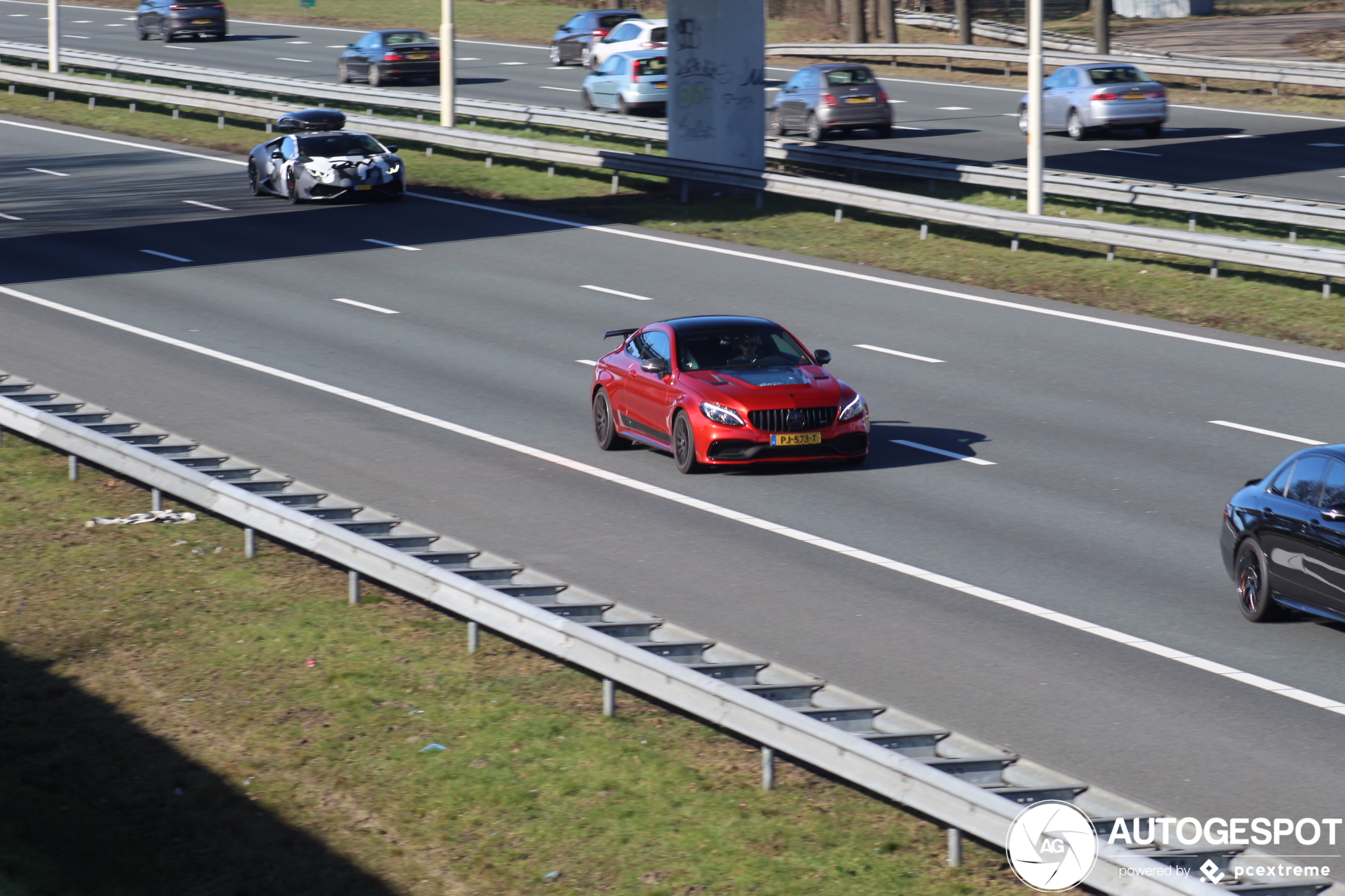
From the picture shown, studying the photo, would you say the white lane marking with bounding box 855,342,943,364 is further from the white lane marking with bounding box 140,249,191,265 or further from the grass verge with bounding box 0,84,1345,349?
the white lane marking with bounding box 140,249,191,265

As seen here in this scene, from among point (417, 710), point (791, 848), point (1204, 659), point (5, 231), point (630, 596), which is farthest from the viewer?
point (5, 231)

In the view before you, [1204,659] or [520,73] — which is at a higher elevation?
[520,73]

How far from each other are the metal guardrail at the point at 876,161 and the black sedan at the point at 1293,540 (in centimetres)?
1521

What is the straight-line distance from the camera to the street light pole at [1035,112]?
26906 mm

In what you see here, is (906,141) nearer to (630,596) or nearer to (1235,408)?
(1235,408)

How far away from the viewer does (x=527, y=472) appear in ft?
53.3

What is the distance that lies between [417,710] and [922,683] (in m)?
2.98

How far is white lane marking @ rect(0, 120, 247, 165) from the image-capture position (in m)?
40.4

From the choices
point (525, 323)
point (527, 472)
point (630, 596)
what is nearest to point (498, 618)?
point (630, 596)

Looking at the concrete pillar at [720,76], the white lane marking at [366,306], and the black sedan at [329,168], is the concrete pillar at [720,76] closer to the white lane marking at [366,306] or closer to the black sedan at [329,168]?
the black sedan at [329,168]

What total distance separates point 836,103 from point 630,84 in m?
6.55

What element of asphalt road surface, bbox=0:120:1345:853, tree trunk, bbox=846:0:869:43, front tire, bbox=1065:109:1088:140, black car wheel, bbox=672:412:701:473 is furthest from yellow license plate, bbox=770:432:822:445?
tree trunk, bbox=846:0:869:43

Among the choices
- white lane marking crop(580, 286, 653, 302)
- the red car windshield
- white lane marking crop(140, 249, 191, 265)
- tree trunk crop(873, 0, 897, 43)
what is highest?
tree trunk crop(873, 0, 897, 43)

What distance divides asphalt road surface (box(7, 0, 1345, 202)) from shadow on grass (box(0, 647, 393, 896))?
26130 mm
